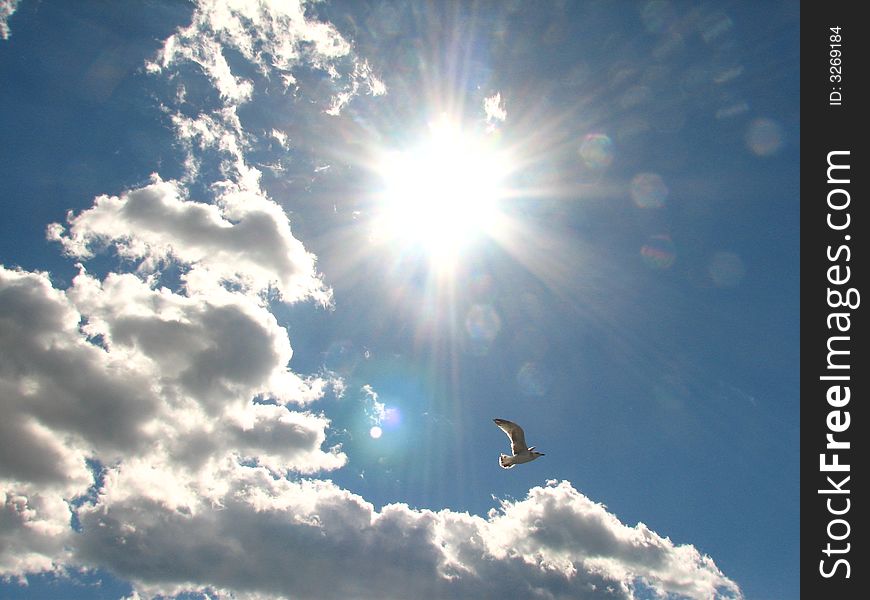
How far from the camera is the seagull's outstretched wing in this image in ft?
178

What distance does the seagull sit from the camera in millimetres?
54250

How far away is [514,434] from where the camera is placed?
5497cm

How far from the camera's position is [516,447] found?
5591cm

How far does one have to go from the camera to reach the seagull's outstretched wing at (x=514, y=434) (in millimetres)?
54188

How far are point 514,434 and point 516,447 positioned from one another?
70.1 inches

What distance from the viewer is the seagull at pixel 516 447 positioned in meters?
54.2
